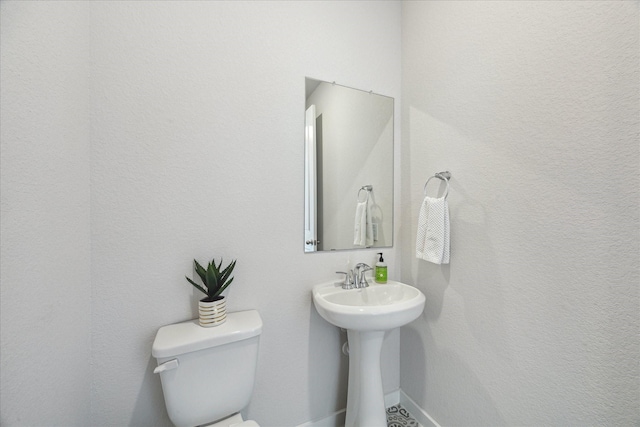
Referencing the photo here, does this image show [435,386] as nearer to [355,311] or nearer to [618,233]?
[355,311]

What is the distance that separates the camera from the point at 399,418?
1.36 metres

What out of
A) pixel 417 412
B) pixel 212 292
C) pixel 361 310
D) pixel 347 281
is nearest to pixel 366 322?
pixel 361 310

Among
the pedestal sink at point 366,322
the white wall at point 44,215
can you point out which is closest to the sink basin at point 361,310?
the pedestal sink at point 366,322

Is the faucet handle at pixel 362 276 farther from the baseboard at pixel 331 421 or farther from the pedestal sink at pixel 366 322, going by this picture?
the baseboard at pixel 331 421

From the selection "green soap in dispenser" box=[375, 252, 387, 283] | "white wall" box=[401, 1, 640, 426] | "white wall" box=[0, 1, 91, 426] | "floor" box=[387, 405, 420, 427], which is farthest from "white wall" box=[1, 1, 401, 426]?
"white wall" box=[401, 1, 640, 426]

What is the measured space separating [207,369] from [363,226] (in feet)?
3.22

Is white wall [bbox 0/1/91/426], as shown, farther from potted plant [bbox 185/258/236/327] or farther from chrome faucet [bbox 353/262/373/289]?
chrome faucet [bbox 353/262/373/289]

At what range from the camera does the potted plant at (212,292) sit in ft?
3.14

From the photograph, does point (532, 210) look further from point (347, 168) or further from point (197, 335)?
point (197, 335)

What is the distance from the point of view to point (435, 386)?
4.11 ft

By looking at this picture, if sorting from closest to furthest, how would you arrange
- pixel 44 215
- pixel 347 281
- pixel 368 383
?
pixel 44 215 → pixel 368 383 → pixel 347 281

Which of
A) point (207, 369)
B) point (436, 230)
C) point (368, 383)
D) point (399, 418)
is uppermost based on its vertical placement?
point (436, 230)

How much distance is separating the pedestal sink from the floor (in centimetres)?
25

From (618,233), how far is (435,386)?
3.42 ft
